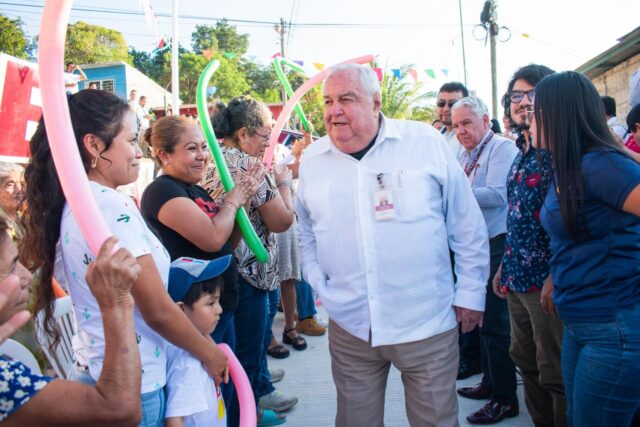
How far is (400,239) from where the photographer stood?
7.55 ft

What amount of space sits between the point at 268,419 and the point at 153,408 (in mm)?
1941

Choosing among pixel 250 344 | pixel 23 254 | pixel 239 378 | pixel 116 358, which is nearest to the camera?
pixel 116 358

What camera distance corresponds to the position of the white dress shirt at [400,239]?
7.55 ft

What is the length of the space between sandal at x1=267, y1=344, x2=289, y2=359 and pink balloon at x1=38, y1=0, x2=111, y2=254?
3628 millimetres

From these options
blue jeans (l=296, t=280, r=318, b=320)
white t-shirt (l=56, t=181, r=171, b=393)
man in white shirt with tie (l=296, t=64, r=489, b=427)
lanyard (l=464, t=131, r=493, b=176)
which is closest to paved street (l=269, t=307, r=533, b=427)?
blue jeans (l=296, t=280, r=318, b=320)

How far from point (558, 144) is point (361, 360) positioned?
1.28 meters


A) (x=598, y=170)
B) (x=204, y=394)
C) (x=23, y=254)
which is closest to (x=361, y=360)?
(x=204, y=394)

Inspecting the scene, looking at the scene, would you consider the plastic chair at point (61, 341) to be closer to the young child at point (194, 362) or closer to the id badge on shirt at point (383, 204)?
the young child at point (194, 362)

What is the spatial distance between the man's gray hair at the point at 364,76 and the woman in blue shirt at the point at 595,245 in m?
0.77

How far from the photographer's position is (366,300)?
2.35 m

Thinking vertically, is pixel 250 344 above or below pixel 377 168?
below

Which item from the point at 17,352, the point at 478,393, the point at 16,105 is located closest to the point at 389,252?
the point at 17,352

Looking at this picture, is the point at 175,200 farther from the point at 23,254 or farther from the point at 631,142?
the point at 631,142

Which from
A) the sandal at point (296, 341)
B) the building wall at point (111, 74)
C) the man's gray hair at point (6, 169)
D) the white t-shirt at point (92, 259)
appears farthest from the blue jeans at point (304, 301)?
the building wall at point (111, 74)
